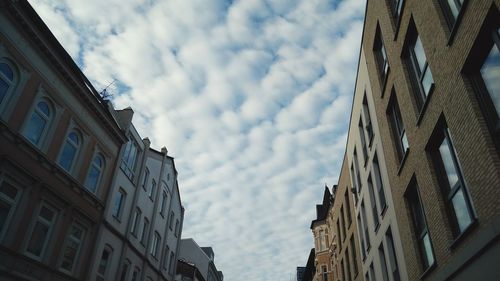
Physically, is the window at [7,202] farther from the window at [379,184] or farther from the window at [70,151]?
the window at [379,184]

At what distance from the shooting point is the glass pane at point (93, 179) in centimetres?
1953

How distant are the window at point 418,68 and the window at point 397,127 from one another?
2.08 metres

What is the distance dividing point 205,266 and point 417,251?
171ft

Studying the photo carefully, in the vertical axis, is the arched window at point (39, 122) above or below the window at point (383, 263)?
above

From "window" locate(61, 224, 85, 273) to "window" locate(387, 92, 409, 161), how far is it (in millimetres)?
14631

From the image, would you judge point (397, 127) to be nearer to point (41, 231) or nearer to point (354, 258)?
point (354, 258)

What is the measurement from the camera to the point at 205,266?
61156mm

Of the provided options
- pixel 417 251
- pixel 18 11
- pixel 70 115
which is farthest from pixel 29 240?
pixel 417 251

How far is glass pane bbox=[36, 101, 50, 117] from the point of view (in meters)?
16.0

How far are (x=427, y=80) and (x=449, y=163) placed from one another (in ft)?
9.17

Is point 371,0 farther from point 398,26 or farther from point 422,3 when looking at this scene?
point 422,3

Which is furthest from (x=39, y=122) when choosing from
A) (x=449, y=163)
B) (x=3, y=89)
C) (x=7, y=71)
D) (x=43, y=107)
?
(x=449, y=163)

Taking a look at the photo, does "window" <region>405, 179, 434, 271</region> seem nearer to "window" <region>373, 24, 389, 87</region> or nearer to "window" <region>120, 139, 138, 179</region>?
"window" <region>373, 24, 389, 87</region>

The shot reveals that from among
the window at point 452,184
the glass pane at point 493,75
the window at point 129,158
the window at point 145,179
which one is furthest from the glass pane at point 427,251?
the window at point 145,179
